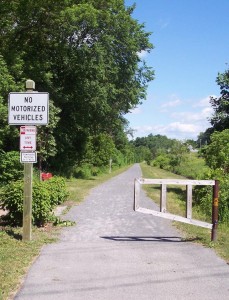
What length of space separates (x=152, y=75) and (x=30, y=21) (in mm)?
9173

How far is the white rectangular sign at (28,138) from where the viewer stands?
802 cm

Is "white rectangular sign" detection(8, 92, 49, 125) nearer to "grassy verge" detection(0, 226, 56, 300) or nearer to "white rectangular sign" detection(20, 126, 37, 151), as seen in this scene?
"white rectangular sign" detection(20, 126, 37, 151)

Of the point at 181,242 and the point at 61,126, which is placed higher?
the point at 61,126

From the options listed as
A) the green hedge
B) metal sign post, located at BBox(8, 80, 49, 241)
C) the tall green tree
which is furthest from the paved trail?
the tall green tree

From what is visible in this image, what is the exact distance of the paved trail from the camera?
16.3ft

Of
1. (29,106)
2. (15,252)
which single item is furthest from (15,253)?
(29,106)

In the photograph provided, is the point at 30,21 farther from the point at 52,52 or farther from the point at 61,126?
the point at 61,126

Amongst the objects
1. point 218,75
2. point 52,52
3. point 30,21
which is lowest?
point 218,75

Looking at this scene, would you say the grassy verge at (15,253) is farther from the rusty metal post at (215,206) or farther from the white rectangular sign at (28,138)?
the rusty metal post at (215,206)

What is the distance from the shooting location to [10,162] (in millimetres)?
19203

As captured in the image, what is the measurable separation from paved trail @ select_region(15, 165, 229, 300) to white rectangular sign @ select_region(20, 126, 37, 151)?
6.42ft

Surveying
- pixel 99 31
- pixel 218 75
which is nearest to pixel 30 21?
pixel 99 31

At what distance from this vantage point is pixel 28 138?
26.5 ft

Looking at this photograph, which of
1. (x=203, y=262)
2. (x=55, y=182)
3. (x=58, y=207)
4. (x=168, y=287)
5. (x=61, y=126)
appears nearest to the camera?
(x=168, y=287)
